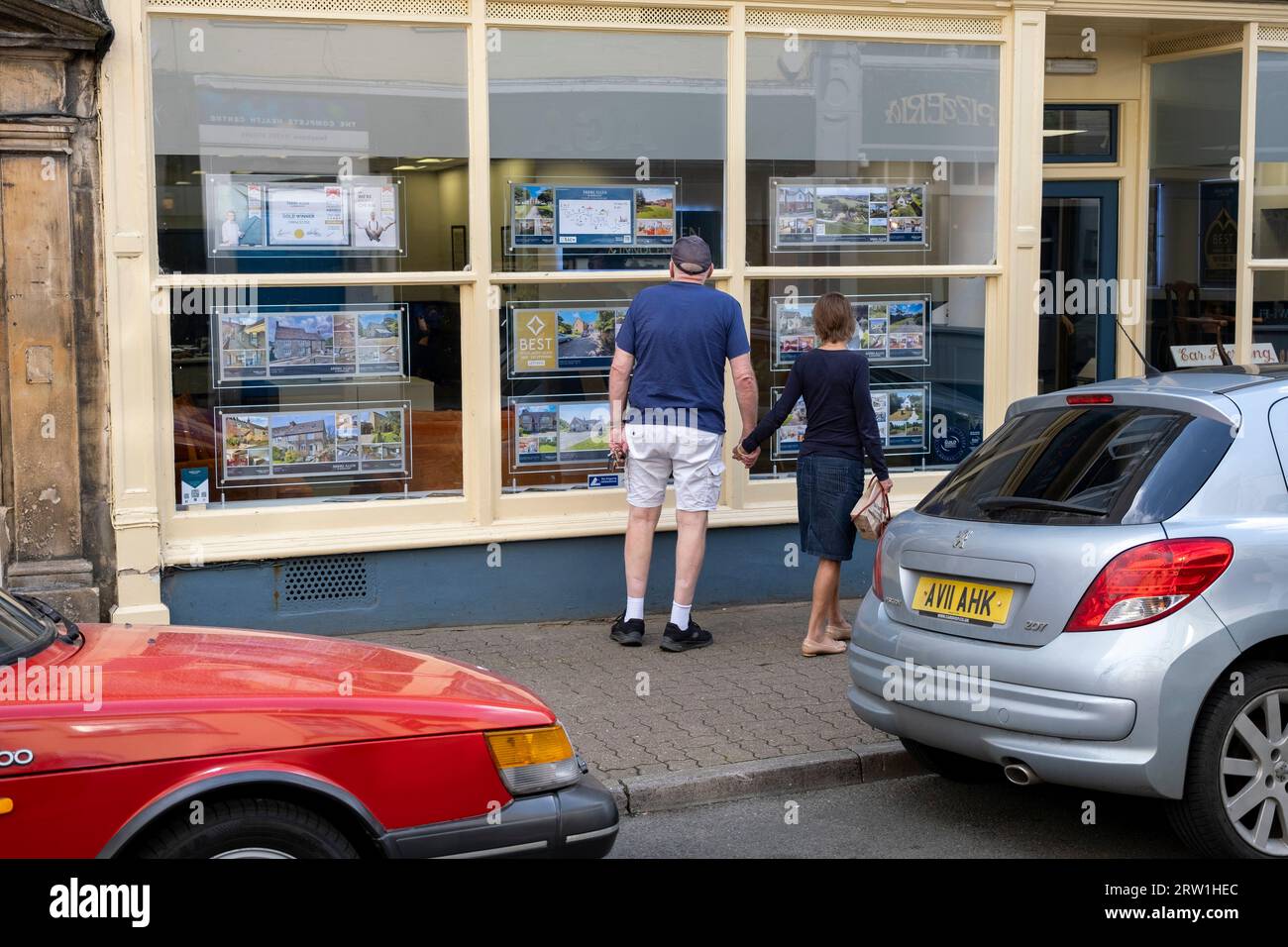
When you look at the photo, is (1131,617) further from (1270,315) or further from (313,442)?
(1270,315)

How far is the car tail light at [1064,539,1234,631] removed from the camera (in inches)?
191

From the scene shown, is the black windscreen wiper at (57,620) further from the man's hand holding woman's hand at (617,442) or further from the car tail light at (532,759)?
the man's hand holding woman's hand at (617,442)

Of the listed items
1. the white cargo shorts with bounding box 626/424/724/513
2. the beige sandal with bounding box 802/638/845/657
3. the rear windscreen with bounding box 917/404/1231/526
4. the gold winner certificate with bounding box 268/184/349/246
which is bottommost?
the beige sandal with bounding box 802/638/845/657

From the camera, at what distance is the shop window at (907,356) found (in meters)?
9.61

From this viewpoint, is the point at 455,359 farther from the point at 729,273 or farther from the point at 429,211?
the point at 729,273

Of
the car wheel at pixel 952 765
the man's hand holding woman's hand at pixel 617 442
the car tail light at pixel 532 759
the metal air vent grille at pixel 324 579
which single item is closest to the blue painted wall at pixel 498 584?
the metal air vent grille at pixel 324 579

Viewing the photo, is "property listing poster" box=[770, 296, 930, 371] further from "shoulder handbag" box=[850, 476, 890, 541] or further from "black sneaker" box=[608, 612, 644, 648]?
"black sneaker" box=[608, 612, 644, 648]

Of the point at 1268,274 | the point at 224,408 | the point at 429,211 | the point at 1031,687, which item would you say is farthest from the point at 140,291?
the point at 1268,274

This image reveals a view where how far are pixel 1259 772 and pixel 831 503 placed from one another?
11.1 feet

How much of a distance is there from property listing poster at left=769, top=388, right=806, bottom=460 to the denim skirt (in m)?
1.45

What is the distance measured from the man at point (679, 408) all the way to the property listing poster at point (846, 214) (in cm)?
133

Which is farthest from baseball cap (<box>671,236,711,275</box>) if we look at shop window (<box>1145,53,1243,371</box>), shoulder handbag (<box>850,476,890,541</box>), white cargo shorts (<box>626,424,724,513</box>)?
shop window (<box>1145,53,1243,371</box>)

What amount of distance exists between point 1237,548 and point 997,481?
0.98m

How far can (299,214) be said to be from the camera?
8.52 meters
